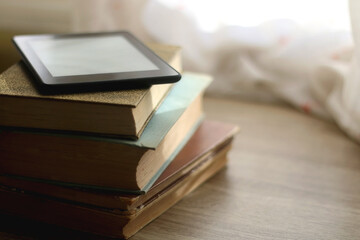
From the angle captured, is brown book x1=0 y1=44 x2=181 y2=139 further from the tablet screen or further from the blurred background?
the blurred background

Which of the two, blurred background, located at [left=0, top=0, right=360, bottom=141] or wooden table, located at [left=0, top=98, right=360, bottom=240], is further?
blurred background, located at [left=0, top=0, right=360, bottom=141]

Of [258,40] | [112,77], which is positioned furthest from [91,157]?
[258,40]

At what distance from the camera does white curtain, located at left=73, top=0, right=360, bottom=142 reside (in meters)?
1.00

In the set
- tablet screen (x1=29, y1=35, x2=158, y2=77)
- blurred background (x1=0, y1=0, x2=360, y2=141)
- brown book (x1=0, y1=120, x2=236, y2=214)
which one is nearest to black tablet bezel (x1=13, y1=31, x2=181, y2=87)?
tablet screen (x1=29, y1=35, x2=158, y2=77)

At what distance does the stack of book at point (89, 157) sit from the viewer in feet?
2.04

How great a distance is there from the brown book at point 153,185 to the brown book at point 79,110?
8cm

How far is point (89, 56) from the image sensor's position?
0.75 metres

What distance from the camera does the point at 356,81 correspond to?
0.88 m

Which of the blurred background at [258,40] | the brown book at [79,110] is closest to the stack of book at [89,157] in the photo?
the brown book at [79,110]

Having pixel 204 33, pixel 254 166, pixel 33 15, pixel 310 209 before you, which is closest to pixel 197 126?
pixel 254 166

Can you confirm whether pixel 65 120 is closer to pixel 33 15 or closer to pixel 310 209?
pixel 310 209

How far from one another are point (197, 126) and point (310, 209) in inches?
8.6

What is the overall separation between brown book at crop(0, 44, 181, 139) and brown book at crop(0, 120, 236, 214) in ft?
0.26

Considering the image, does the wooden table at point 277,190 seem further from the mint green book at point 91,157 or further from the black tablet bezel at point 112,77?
the black tablet bezel at point 112,77
